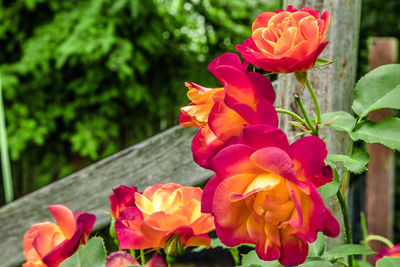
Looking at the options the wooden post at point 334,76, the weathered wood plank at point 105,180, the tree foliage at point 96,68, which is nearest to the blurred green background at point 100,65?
the tree foliage at point 96,68

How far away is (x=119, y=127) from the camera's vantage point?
261 centimetres

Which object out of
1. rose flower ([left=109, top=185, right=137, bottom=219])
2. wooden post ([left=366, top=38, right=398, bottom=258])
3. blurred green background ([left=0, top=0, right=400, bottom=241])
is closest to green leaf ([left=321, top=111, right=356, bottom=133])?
rose flower ([left=109, top=185, right=137, bottom=219])

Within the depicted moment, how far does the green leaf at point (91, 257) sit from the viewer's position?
0.40m

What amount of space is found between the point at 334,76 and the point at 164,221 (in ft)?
1.12

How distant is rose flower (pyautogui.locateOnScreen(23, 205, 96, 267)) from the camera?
1.52 feet

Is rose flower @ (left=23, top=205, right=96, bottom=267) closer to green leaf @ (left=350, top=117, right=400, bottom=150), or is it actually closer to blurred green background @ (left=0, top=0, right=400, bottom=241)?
green leaf @ (left=350, top=117, right=400, bottom=150)

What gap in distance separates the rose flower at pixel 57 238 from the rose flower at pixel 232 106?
21 cm

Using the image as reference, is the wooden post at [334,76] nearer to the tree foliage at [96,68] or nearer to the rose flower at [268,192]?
the rose flower at [268,192]

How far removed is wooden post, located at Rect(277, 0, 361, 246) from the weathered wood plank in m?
0.20

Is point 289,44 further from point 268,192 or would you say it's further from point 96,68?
point 96,68

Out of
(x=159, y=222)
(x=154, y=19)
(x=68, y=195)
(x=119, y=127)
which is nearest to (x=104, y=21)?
(x=154, y=19)

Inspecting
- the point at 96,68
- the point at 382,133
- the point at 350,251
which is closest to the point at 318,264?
the point at 350,251

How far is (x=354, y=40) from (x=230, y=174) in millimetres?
429

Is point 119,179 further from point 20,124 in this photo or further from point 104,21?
point 20,124
